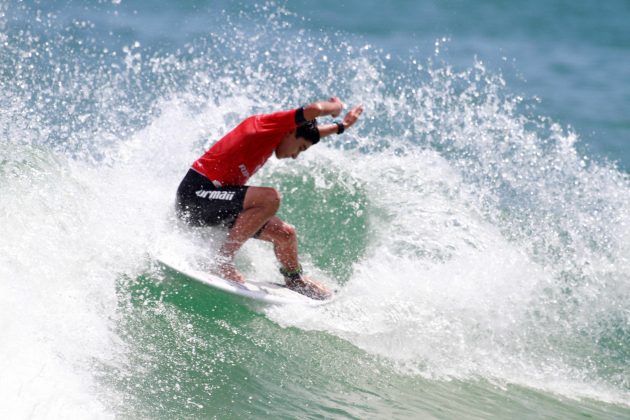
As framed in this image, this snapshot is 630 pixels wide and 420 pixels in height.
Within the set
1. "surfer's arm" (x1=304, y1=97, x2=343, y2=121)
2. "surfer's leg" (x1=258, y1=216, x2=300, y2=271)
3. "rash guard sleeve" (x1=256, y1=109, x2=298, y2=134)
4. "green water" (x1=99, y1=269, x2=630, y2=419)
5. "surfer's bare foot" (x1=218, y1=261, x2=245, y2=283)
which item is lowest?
"green water" (x1=99, y1=269, x2=630, y2=419)

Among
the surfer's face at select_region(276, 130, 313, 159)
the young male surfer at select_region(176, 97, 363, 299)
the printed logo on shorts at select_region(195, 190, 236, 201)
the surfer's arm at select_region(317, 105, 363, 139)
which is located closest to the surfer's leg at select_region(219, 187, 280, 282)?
the young male surfer at select_region(176, 97, 363, 299)

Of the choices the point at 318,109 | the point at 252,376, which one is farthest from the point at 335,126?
the point at 252,376

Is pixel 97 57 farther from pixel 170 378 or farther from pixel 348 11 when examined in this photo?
pixel 170 378

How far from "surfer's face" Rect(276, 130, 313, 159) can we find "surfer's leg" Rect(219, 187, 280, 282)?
1.00ft

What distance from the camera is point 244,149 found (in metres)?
5.98

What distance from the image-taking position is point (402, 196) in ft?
27.6

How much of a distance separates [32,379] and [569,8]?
18830mm

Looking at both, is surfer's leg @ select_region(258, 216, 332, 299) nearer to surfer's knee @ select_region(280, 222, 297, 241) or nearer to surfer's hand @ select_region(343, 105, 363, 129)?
surfer's knee @ select_region(280, 222, 297, 241)

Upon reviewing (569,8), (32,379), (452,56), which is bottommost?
(32,379)

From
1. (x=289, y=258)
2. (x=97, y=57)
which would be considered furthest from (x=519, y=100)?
(x=289, y=258)

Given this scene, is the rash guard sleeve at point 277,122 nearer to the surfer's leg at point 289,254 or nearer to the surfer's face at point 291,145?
the surfer's face at point 291,145

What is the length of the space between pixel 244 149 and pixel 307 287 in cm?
133

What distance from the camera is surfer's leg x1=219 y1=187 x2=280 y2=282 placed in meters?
6.07

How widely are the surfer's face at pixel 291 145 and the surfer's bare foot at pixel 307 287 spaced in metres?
1.11
